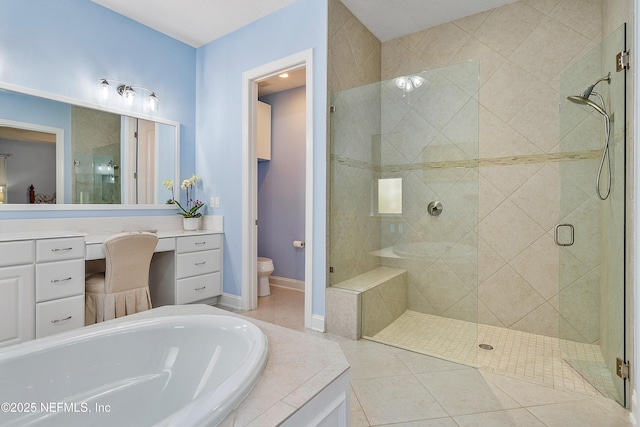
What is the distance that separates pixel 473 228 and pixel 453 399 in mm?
1122

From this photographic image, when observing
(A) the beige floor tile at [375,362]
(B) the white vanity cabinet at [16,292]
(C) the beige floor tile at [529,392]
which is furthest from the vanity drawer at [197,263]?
(C) the beige floor tile at [529,392]

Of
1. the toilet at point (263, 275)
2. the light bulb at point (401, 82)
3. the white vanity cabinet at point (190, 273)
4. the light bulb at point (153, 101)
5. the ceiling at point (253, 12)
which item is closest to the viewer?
the light bulb at point (401, 82)

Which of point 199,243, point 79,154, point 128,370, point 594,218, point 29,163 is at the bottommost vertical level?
point 128,370

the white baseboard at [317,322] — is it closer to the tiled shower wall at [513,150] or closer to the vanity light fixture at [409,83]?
the tiled shower wall at [513,150]

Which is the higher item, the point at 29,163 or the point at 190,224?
the point at 29,163

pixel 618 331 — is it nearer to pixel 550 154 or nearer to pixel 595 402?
pixel 595 402

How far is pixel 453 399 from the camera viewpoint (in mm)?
1709

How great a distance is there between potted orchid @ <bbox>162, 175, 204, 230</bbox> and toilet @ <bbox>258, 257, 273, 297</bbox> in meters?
0.83

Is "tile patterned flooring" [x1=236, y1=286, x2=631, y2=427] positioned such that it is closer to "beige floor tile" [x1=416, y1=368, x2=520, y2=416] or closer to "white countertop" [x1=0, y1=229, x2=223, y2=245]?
"beige floor tile" [x1=416, y1=368, x2=520, y2=416]

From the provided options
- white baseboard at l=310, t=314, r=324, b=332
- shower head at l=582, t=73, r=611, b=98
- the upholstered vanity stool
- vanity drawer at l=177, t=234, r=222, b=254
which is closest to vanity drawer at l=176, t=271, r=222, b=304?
vanity drawer at l=177, t=234, r=222, b=254

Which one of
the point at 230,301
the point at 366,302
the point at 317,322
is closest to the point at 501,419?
the point at 366,302

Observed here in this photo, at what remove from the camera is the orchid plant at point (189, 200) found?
3.36m

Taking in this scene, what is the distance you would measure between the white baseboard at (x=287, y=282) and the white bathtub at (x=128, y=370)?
2.68m

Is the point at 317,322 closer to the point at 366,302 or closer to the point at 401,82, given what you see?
the point at 366,302
